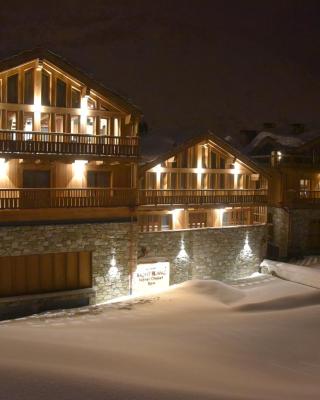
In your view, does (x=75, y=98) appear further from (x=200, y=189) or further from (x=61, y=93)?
(x=200, y=189)

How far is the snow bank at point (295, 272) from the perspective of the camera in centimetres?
2980

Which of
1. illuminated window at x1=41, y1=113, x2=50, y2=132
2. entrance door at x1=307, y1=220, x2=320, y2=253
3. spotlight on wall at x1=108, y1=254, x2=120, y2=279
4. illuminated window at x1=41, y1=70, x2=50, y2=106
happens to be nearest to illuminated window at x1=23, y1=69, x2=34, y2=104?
illuminated window at x1=41, y1=70, x2=50, y2=106

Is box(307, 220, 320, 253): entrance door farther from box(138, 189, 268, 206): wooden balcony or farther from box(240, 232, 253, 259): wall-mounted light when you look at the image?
box(240, 232, 253, 259): wall-mounted light

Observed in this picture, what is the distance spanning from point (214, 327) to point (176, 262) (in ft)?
30.4

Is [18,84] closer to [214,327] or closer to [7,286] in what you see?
[7,286]

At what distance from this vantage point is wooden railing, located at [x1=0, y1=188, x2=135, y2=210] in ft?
79.6

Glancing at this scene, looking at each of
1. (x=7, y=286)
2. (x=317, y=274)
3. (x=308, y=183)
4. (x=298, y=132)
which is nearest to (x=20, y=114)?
(x=7, y=286)

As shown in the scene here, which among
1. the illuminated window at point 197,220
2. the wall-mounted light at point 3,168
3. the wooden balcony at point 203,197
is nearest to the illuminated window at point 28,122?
the wall-mounted light at point 3,168

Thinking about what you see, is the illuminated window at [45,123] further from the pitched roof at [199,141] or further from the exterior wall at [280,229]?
the exterior wall at [280,229]

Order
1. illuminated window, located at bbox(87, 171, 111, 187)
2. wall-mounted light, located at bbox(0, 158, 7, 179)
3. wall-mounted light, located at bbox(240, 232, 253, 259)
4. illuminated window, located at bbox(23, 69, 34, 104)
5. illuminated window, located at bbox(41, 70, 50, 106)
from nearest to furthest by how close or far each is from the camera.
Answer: wall-mounted light, located at bbox(0, 158, 7, 179) → illuminated window, located at bbox(23, 69, 34, 104) → illuminated window, located at bbox(41, 70, 50, 106) → illuminated window, located at bbox(87, 171, 111, 187) → wall-mounted light, located at bbox(240, 232, 253, 259)

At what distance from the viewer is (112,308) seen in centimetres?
2514

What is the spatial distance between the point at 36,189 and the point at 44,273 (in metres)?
4.60

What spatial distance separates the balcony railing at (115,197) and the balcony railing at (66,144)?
2.06m

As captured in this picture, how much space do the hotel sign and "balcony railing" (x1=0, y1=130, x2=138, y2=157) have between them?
22.8 feet
